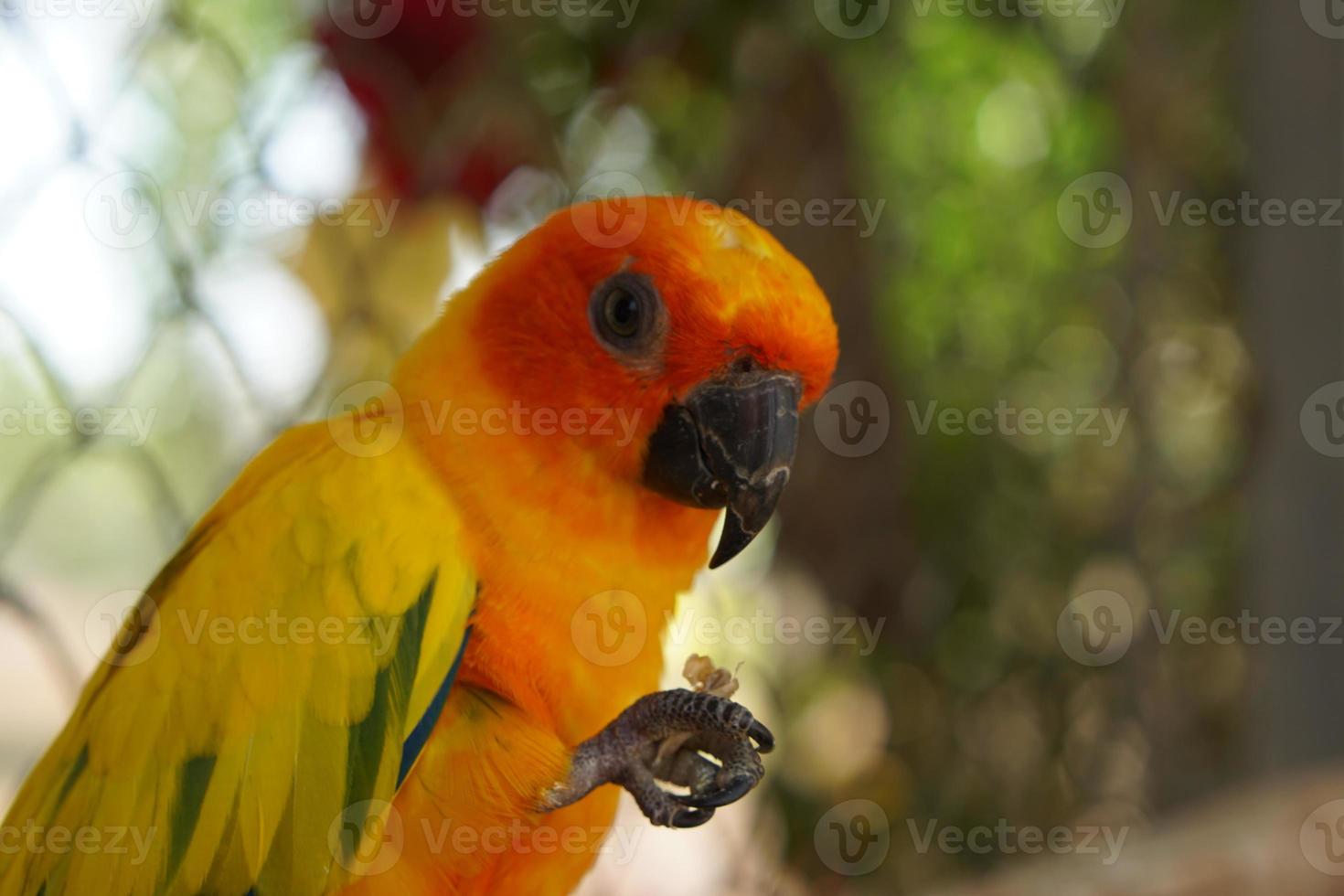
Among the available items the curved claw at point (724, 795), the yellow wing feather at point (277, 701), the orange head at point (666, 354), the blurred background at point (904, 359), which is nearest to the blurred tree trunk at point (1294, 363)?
the blurred background at point (904, 359)

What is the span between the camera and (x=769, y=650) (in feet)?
7.31

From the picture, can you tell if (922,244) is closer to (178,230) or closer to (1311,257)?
(1311,257)

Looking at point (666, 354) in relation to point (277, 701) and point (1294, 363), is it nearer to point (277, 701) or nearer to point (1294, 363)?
point (277, 701)

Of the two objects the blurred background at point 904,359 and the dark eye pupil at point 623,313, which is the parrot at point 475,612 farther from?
the blurred background at point 904,359

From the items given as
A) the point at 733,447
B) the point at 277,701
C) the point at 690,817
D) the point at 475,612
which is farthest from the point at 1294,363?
the point at 277,701

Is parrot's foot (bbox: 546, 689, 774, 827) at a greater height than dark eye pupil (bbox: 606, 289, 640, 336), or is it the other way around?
dark eye pupil (bbox: 606, 289, 640, 336)

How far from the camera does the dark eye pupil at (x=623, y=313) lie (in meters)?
1.00

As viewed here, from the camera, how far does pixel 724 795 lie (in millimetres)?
929

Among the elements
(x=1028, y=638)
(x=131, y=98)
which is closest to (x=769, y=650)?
(x=1028, y=638)

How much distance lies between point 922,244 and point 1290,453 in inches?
40.8

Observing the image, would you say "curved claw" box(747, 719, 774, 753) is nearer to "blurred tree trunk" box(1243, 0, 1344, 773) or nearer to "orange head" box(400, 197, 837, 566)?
"orange head" box(400, 197, 837, 566)

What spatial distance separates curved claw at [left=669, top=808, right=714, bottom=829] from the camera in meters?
0.95

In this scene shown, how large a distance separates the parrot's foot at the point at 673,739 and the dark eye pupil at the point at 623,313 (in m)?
0.35

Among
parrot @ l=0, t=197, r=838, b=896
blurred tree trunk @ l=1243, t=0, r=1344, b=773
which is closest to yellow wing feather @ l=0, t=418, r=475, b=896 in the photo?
parrot @ l=0, t=197, r=838, b=896
